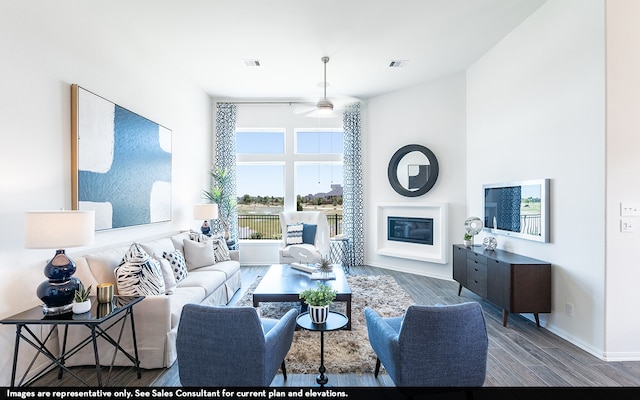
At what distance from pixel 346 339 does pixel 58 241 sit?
244cm

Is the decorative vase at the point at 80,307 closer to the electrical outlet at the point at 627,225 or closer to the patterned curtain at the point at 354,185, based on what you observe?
the electrical outlet at the point at 627,225

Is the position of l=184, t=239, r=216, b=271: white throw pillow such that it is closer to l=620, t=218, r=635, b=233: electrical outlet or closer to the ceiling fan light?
the ceiling fan light

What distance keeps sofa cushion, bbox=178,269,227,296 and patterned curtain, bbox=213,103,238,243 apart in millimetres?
2265

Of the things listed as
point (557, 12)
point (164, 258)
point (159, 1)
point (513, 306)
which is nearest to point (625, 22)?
point (557, 12)

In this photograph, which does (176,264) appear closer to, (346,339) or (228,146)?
(346,339)

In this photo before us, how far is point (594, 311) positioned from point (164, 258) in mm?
4250

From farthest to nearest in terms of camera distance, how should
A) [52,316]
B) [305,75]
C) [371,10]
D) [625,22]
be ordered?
[305,75] < [371,10] < [625,22] < [52,316]

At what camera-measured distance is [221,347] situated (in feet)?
5.41

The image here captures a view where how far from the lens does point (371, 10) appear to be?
3.31 metres

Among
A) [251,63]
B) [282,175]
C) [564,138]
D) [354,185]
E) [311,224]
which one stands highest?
[251,63]

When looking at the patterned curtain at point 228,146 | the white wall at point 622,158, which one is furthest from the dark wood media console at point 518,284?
the patterned curtain at point 228,146

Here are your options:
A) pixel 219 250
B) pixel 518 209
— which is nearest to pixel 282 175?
pixel 219 250

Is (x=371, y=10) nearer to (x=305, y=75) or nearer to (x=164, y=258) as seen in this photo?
(x=305, y=75)

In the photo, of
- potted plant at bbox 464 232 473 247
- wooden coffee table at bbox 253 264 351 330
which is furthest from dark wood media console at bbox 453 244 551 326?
wooden coffee table at bbox 253 264 351 330
